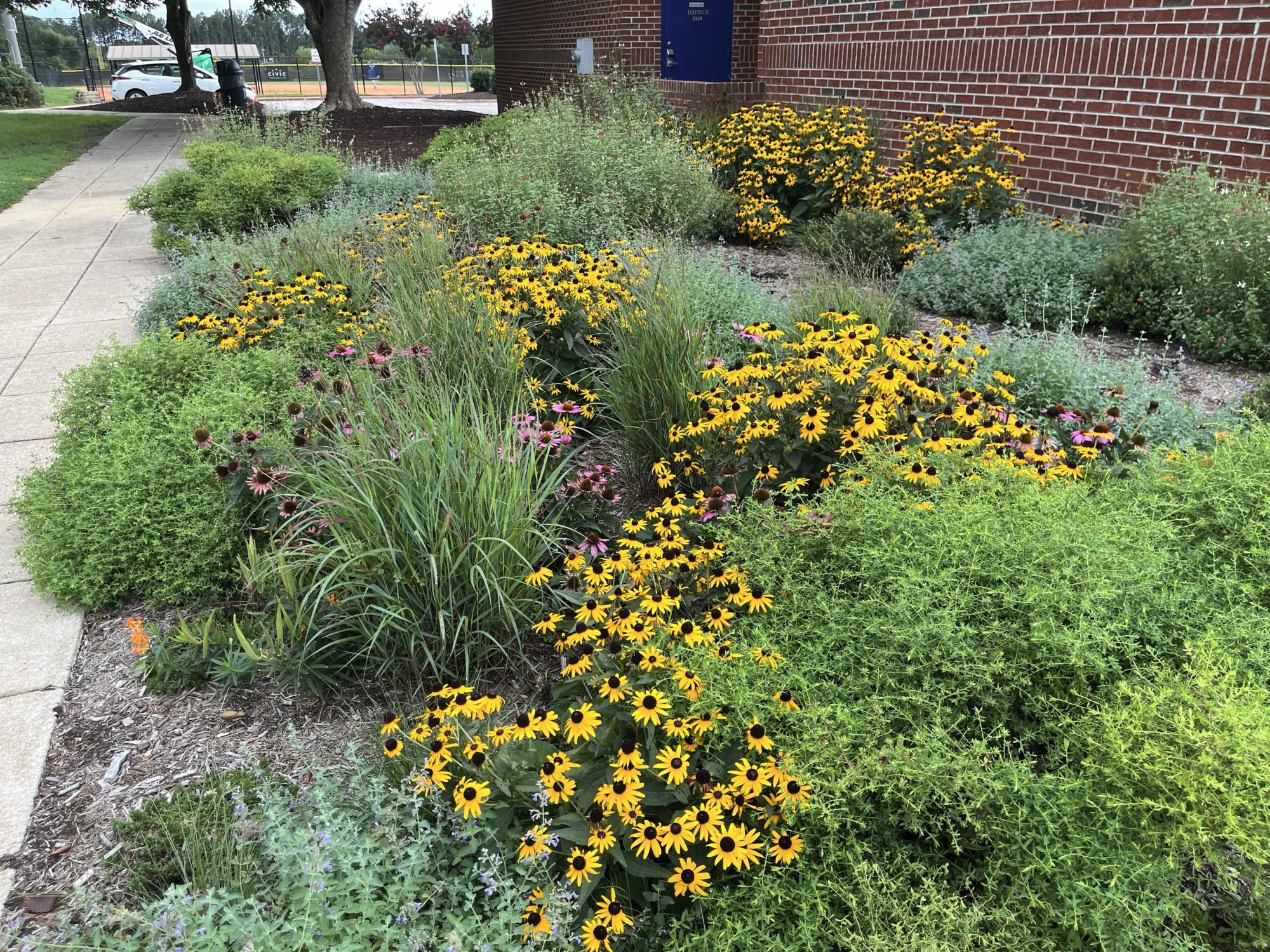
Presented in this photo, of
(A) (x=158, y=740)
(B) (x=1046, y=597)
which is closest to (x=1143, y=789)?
(B) (x=1046, y=597)

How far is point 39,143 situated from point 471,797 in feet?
66.6

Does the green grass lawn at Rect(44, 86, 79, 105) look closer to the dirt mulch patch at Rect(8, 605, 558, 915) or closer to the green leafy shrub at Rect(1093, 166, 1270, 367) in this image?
the dirt mulch patch at Rect(8, 605, 558, 915)

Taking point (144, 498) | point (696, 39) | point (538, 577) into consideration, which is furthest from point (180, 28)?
point (538, 577)

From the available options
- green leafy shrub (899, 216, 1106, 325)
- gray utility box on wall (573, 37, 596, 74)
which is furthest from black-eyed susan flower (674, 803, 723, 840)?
gray utility box on wall (573, 37, 596, 74)

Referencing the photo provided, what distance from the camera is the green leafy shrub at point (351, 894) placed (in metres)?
1.73

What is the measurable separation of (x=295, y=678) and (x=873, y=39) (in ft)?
29.5

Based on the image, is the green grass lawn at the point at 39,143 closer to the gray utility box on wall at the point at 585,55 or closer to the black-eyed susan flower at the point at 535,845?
the gray utility box on wall at the point at 585,55

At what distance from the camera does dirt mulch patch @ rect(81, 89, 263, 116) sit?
23.0m

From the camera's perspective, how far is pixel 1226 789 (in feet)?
5.33

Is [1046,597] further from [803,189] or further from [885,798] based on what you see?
[803,189]

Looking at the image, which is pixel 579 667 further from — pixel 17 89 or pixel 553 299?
pixel 17 89

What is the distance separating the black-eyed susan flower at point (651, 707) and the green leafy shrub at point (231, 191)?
280 inches

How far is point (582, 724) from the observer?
6.56 ft

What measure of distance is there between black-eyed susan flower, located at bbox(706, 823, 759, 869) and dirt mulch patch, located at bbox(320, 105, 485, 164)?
12.7 m
